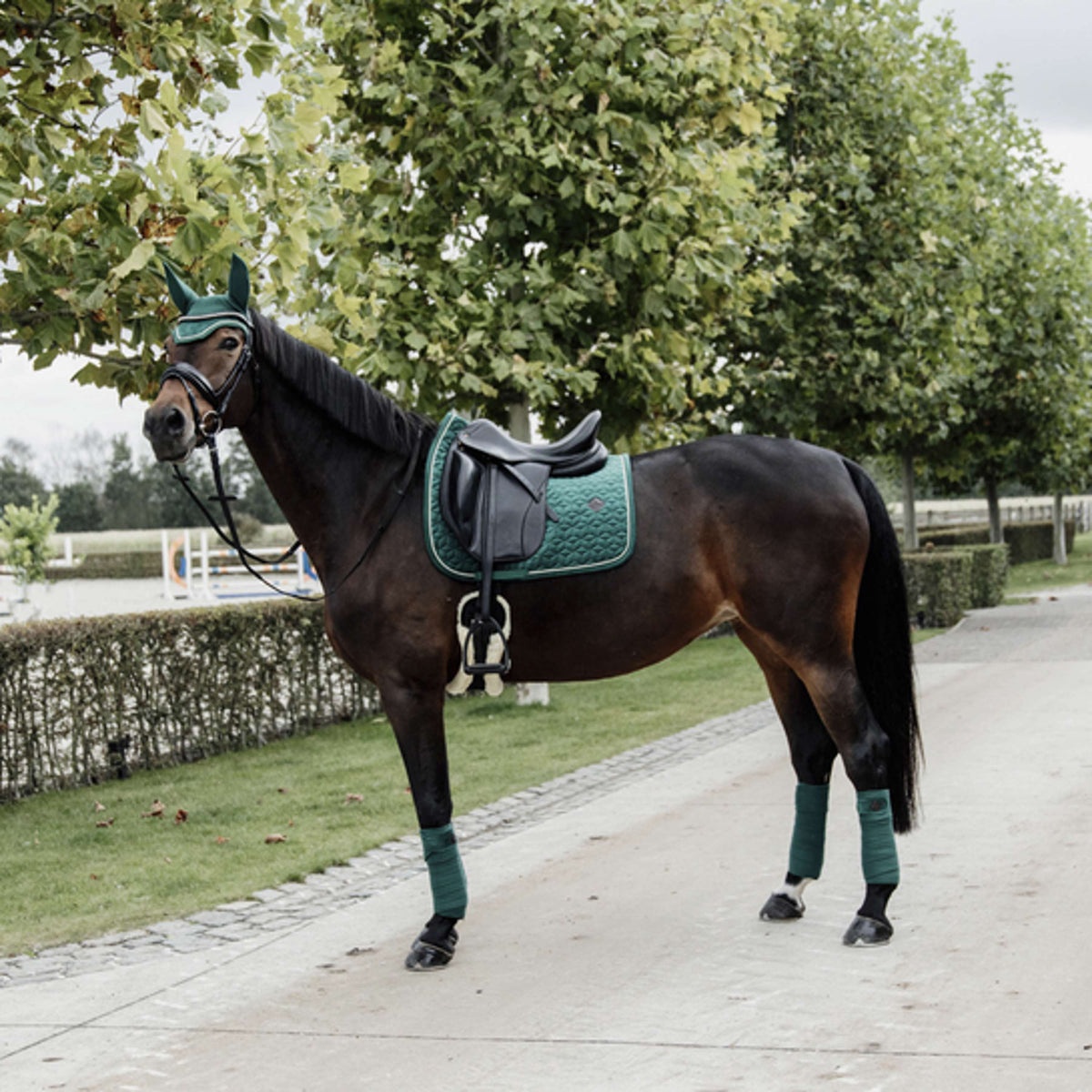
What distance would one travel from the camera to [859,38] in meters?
19.2

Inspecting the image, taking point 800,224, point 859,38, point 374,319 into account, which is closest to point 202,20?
point 374,319

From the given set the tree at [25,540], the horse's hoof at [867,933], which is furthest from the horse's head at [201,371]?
the tree at [25,540]

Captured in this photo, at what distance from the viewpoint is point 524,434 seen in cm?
1314

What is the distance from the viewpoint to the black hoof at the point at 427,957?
507 centimetres

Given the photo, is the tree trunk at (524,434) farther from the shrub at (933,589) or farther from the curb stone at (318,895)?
the shrub at (933,589)

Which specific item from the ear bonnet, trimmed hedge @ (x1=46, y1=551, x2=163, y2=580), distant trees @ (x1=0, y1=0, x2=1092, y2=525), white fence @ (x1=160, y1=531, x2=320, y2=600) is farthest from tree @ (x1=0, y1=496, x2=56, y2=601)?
the ear bonnet

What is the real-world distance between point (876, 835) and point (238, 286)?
322 cm

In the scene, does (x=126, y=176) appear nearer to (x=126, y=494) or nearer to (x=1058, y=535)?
(x=1058, y=535)

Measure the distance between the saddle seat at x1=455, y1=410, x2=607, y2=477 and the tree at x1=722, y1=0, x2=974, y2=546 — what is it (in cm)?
1255

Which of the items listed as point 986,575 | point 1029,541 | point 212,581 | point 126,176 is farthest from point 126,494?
point 126,176

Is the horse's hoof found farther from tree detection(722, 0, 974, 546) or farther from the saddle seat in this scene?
tree detection(722, 0, 974, 546)

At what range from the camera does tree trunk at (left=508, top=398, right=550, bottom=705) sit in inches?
508

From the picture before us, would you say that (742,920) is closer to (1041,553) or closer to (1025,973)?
(1025,973)

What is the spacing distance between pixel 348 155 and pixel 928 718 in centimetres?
642
